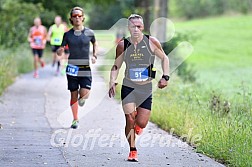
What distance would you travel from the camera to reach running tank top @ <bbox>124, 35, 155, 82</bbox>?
934cm

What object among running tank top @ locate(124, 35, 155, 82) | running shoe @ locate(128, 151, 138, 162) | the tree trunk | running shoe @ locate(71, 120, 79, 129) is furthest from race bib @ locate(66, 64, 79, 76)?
the tree trunk

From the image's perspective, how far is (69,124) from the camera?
13.0 metres

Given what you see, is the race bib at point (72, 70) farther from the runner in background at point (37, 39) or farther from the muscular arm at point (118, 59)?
the runner in background at point (37, 39)

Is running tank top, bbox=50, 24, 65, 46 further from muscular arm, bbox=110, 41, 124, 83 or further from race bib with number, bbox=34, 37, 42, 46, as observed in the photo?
muscular arm, bbox=110, 41, 124, 83

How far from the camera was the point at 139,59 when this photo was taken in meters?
9.34

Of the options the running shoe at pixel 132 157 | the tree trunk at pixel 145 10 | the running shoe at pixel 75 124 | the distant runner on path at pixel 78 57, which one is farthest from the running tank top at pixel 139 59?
the tree trunk at pixel 145 10

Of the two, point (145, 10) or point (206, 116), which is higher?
point (145, 10)

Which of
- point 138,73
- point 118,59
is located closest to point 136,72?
point 138,73

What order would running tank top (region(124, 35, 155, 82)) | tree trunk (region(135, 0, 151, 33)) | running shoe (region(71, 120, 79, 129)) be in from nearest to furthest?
running tank top (region(124, 35, 155, 82)) < running shoe (region(71, 120, 79, 129)) < tree trunk (region(135, 0, 151, 33))

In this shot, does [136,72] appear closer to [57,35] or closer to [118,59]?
[118,59]

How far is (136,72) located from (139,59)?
188 millimetres

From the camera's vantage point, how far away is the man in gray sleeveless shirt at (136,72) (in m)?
9.30

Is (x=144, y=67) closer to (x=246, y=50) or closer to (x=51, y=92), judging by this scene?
(x=51, y=92)

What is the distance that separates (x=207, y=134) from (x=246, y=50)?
4087 centimetres
